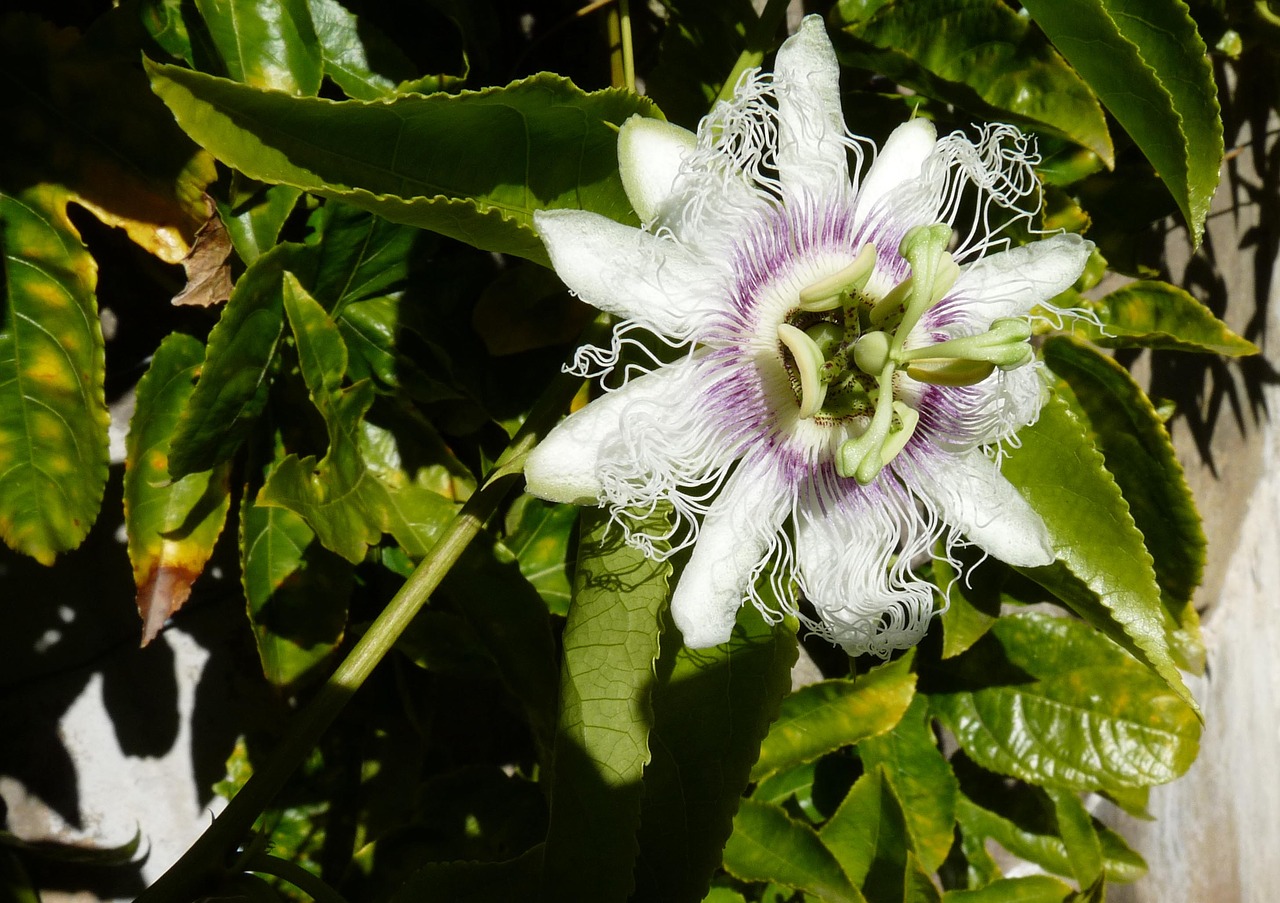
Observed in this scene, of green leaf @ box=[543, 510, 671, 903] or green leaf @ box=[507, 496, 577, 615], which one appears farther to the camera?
green leaf @ box=[507, 496, 577, 615]

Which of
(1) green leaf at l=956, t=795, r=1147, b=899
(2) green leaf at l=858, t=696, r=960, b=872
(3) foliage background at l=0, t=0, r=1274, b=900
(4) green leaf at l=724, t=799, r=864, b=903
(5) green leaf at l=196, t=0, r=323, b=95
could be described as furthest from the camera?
(1) green leaf at l=956, t=795, r=1147, b=899

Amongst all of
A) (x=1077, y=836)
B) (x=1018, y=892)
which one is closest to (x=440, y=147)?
(x=1018, y=892)

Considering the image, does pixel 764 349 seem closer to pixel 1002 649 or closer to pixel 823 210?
pixel 823 210

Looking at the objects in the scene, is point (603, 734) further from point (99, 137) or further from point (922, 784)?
point (922, 784)

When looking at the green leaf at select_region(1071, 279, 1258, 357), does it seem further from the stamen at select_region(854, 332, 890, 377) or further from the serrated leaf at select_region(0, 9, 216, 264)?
the serrated leaf at select_region(0, 9, 216, 264)

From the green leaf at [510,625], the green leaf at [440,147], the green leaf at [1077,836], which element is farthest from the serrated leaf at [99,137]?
the green leaf at [1077,836]

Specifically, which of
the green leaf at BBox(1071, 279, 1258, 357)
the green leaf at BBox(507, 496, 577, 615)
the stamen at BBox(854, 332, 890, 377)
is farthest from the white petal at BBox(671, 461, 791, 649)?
the green leaf at BBox(1071, 279, 1258, 357)
